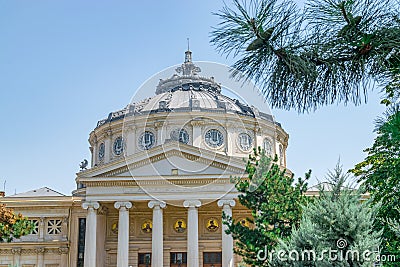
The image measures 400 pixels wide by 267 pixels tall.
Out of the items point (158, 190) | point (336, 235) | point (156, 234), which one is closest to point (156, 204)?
point (158, 190)

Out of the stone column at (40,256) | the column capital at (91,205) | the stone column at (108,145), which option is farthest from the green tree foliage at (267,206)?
the stone column at (108,145)

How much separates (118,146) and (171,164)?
10684 mm

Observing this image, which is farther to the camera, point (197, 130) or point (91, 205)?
point (197, 130)

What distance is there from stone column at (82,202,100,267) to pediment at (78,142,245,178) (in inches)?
83.6

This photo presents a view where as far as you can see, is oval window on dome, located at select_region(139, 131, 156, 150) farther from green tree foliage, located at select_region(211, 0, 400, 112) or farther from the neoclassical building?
green tree foliage, located at select_region(211, 0, 400, 112)

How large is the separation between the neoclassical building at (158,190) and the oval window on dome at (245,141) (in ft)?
0.31

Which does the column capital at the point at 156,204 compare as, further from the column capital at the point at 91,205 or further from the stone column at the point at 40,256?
the stone column at the point at 40,256

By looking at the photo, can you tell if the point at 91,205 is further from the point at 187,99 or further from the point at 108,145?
the point at 187,99

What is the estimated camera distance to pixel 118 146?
1902 inches

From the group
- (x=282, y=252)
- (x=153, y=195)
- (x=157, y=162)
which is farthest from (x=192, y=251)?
(x=282, y=252)

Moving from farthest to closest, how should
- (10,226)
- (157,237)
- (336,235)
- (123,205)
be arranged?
(123,205), (157,237), (10,226), (336,235)

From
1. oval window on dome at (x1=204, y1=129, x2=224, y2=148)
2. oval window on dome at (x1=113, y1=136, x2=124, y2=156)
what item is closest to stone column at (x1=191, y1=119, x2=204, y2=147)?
oval window on dome at (x1=204, y1=129, x2=224, y2=148)

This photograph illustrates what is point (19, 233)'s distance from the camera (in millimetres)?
23672

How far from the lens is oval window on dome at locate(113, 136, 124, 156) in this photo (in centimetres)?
4784
